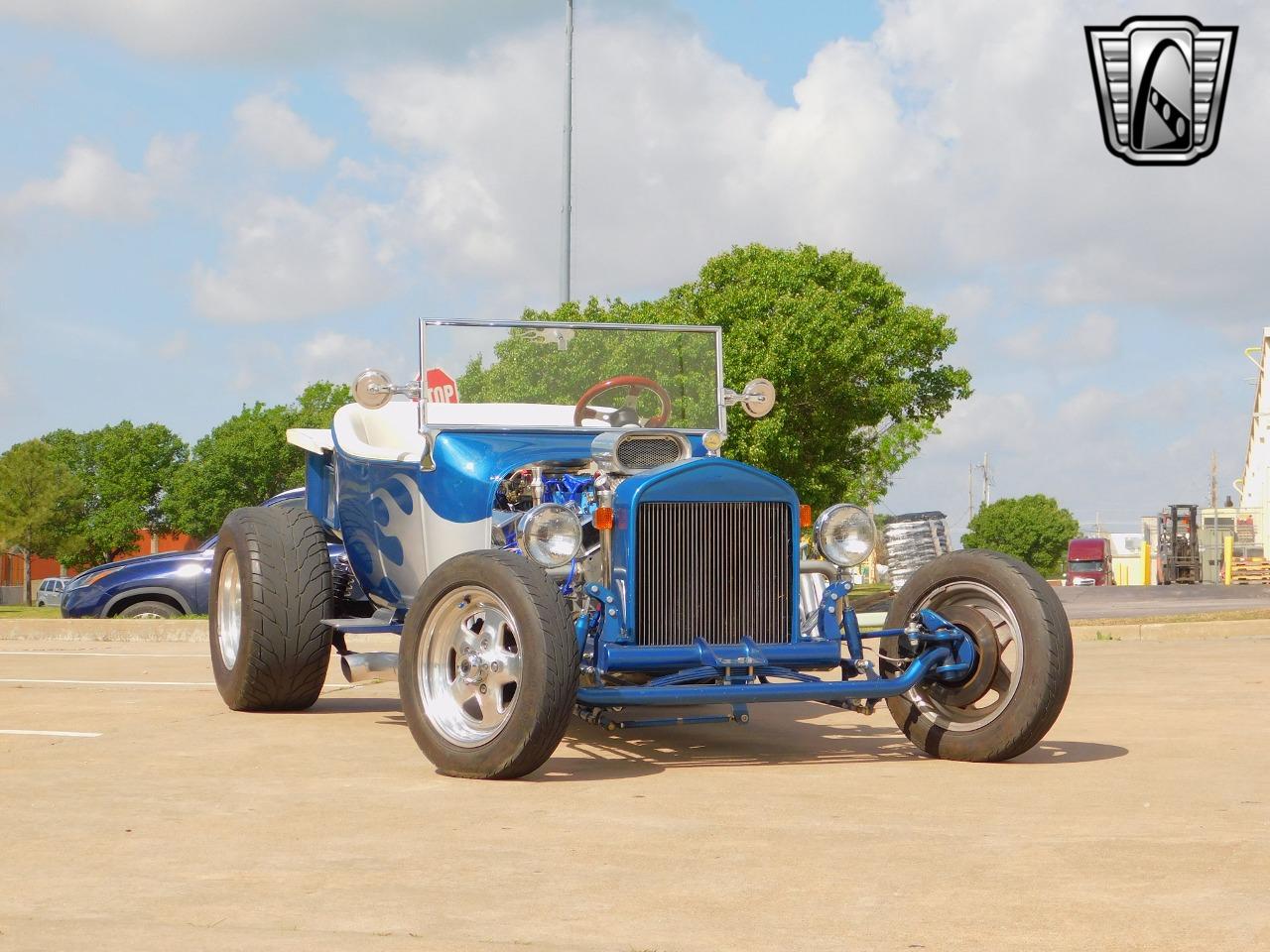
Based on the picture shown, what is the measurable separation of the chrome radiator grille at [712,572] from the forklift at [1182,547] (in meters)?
49.8

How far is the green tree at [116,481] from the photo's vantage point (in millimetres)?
77625

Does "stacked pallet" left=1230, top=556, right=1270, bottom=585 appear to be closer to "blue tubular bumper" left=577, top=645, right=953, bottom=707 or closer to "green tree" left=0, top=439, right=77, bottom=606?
"blue tubular bumper" left=577, top=645, right=953, bottom=707

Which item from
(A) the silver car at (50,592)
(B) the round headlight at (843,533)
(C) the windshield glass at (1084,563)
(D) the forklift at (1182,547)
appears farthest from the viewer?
(A) the silver car at (50,592)

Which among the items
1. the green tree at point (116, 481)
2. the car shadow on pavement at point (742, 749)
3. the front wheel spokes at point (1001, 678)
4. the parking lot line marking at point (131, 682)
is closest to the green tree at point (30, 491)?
the green tree at point (116, 481)

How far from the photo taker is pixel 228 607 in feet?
30.8

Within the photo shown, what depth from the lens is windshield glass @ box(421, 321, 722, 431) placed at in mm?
8539

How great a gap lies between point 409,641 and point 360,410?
290 centimetres

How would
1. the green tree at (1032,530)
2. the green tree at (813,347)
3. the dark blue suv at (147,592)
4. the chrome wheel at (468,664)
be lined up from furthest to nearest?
the green tree at (1032,530), the green tree at (813,347), the dark blue suv at (147,592), the chrome wheel at (468,664)

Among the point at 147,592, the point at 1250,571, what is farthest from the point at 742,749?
the point at 1250,571

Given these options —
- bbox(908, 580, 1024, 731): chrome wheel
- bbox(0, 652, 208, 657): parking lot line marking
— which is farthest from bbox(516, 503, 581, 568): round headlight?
bbox(0, 652, 208, 657): parking lot line marking

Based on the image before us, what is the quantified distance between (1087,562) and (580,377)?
7142cm

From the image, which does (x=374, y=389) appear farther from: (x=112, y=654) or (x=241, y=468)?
(x=241, y=468)

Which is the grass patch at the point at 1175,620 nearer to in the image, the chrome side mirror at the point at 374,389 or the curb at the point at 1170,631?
the curb at the point at 1170,631

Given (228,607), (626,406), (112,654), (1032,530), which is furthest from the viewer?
(1032,530)
